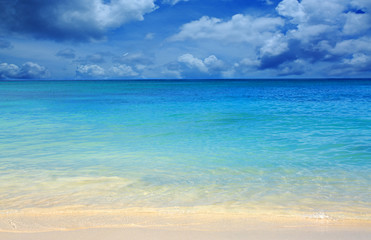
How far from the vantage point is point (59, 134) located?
1159 cm

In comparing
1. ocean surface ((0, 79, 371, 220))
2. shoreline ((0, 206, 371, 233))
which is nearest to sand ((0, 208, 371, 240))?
shoreline ((0, 206, 371, 233))

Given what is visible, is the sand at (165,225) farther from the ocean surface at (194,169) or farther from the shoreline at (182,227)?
the ocean surface at (194,169)

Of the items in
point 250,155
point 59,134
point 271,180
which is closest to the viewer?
point 271,180

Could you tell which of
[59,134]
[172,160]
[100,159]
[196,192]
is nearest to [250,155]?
[172,160]

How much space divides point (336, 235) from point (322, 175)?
2738mm

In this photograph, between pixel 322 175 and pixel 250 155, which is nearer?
pixel 322 175

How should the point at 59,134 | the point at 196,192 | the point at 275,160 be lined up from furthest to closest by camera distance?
the point at 59,134 → the point at 275,160 → the point at 196,192

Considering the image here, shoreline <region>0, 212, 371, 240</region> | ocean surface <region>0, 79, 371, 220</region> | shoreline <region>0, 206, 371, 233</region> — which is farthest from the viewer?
ocean surface <region>0, 79, 371, 220</region>

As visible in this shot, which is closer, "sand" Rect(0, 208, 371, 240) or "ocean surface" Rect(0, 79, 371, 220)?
"sand" Rect(0, 208, 371, 240)

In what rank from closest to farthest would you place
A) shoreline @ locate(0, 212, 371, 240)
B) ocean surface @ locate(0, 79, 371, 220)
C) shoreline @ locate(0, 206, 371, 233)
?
shoreline @ locate(0, 212, 371, 240), shoreline @ locate(0, 206, 371, 233), ocean surface @ locate(0, 79, 371, 220)

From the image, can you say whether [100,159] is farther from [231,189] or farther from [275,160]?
[275,160]

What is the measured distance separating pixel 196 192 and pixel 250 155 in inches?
124

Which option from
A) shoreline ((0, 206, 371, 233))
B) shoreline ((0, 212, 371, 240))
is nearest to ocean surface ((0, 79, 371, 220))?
shoreline ((0, 206, 371, 233))

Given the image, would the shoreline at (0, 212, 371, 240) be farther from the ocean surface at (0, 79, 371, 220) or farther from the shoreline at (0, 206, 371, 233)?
the ocean surface at (0, 79, 371, 220)
